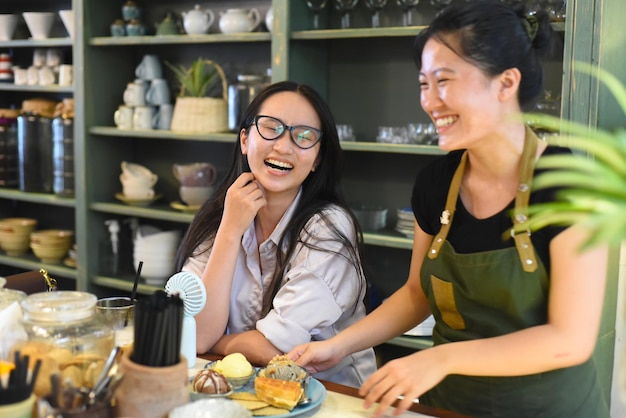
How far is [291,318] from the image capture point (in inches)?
71.3

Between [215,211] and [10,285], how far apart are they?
1.92 ft

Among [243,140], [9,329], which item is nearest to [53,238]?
[243,140]

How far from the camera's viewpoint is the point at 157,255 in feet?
12.0

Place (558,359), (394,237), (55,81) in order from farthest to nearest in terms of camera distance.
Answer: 1. (55,81)
2. (394,237)
3. (558,359)

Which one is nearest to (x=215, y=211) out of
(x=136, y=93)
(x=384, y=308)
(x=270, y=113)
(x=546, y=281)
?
(x=270, y=113)

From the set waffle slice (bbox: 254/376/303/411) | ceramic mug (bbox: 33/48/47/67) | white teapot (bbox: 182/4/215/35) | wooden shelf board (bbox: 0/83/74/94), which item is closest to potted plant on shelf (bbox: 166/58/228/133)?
white teapot (bbox: 182/4/215/35)

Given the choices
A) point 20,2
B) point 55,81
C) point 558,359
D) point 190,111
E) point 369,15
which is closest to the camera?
point 558,359

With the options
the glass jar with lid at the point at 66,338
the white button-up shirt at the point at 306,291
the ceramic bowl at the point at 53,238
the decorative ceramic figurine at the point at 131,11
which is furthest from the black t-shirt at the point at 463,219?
the ceramic bowl at the point at 53,238

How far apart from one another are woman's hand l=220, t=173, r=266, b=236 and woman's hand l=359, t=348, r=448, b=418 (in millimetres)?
729

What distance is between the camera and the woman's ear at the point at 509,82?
4.94 feet

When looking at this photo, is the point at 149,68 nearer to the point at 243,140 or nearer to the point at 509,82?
the point at 243,140

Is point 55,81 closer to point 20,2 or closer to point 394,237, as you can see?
point 20,2

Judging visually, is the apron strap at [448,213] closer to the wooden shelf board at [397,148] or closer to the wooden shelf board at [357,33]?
the wooden shelf board at [397,148]

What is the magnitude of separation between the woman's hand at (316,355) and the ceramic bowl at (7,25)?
3218 millimetres
